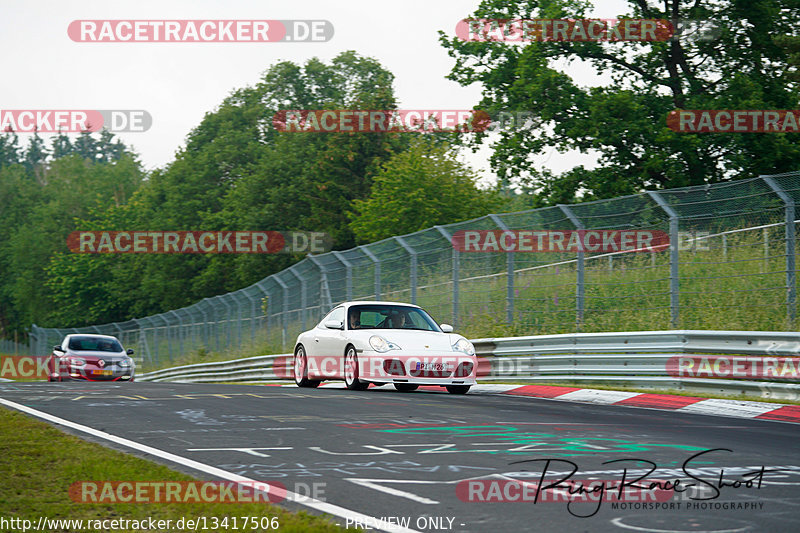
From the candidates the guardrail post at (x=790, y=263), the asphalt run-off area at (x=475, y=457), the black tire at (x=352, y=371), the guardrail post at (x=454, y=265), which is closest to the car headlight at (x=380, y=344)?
the black tire at (x=352, y=371)

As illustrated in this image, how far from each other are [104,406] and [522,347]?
720cm

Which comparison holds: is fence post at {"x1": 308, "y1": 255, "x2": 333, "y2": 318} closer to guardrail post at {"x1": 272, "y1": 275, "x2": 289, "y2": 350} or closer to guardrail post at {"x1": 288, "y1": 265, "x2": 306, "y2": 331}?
guardrail post at {"x1": 288, "y1": 265, "x2": 306, "y2": 331}

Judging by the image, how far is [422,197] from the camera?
43531 millimetres

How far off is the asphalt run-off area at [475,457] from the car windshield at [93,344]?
48.4 feet

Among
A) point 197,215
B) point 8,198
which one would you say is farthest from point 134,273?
point 8,198

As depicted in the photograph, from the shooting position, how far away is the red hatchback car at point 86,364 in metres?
26.1

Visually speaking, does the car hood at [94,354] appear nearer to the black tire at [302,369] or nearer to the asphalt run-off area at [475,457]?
the black tire at [302,369]

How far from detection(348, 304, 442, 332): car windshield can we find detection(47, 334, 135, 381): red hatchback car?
483 inches

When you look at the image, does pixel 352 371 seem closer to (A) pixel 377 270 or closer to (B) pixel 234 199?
(A) pixel 377 270

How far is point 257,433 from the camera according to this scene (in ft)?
29.7

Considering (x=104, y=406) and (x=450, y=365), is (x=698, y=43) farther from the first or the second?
(x=104, y=406)

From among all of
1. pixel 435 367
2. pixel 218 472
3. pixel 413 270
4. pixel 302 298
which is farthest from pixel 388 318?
pixel 302 298

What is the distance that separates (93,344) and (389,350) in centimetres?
1490

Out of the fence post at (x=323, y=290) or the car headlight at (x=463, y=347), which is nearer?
the car headlight at (x=463, y=347)
